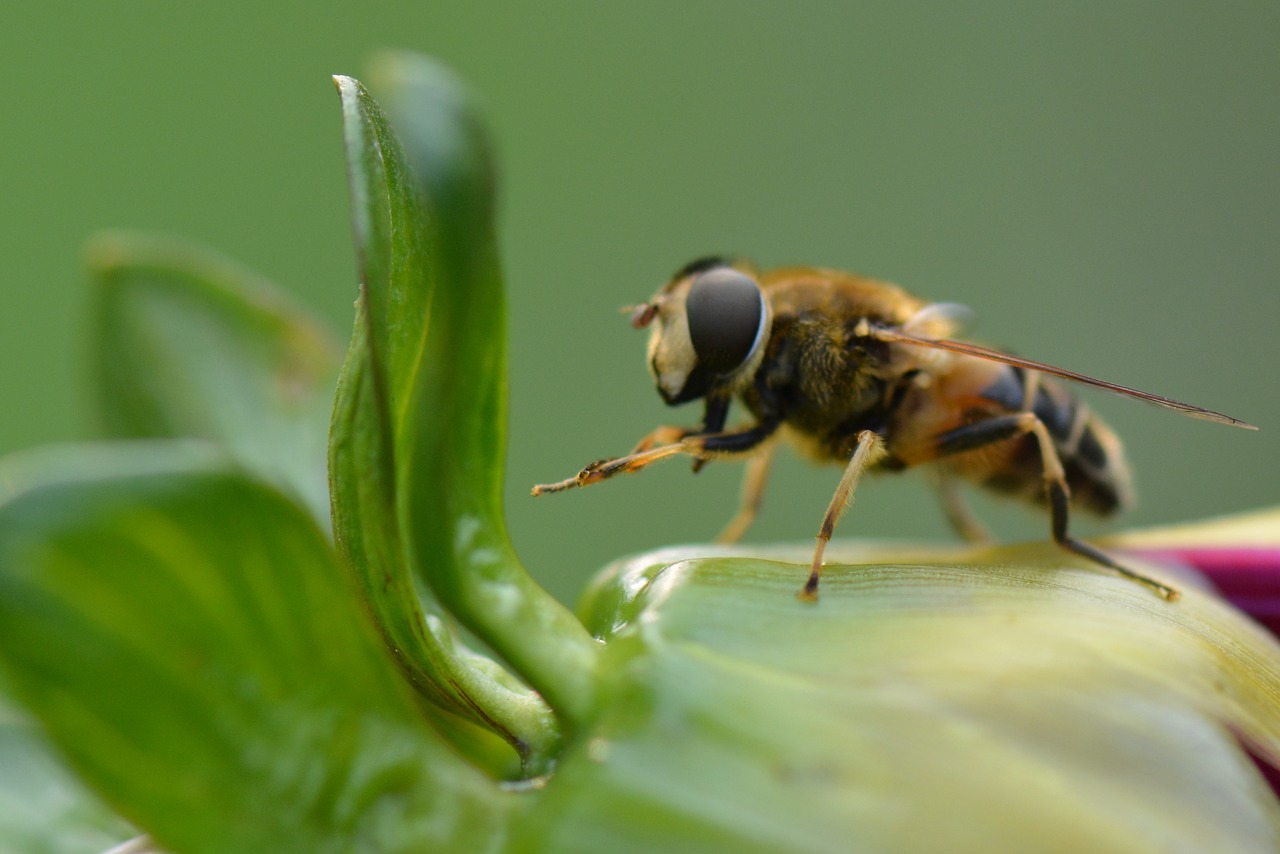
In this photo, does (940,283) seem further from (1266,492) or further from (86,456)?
(86,456)

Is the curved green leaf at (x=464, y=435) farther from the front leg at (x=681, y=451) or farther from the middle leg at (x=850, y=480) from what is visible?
the front leg at (x=681, y=451)

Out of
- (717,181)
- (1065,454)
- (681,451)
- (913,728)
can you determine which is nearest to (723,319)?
(681,451)

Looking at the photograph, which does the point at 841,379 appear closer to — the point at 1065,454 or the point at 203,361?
the point at 1065,454

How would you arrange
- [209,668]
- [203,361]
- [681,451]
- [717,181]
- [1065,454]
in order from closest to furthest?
1. [209,668]
2. [203,361]
3. [681,451]
4. [1065,454]
5. [717,181]

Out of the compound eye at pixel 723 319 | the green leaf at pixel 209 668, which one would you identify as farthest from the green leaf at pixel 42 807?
the compound eye at pixel 723 319

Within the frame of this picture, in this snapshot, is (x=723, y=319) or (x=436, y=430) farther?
(x=723, y=319)

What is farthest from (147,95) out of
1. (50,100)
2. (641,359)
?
(641,359)
